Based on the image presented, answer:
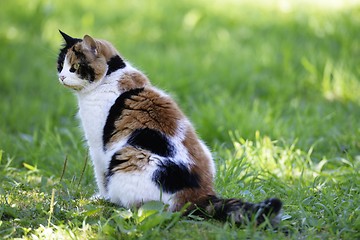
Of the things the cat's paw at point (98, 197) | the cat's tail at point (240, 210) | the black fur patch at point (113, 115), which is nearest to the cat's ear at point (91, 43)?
the black fur patch at point (113, 115)

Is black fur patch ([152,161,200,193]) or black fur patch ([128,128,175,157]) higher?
black fur patch ([128,128,175,157])

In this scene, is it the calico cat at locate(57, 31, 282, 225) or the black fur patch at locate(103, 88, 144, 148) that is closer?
the calico cat at locate(57, 31, 282, 225)

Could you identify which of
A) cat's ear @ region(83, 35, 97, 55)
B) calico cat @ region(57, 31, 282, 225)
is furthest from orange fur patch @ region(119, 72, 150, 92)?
cat's ear @ region(83, 35, 97, 55)

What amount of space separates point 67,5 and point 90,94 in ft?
18.1

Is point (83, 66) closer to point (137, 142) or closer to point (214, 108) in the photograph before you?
point (137, 142)

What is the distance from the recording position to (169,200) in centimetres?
344

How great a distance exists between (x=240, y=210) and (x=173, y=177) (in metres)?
0.44

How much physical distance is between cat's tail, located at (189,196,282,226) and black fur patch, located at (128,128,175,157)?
1.17 feet

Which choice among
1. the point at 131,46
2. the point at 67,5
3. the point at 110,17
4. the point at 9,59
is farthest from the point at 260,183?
the point at 67,5

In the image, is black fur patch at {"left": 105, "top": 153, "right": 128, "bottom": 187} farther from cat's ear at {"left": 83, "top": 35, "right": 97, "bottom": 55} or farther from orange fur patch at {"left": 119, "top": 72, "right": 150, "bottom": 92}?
cat's ear at {"left": 83, "top": 35, "right": 97, "bottom": 55}

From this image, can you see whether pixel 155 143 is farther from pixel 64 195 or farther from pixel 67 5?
pixel 67 5

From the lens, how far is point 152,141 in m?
3.53

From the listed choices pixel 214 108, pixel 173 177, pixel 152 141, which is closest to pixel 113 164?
pixel 152 141

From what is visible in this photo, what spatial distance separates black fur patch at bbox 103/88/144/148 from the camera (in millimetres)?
3676
